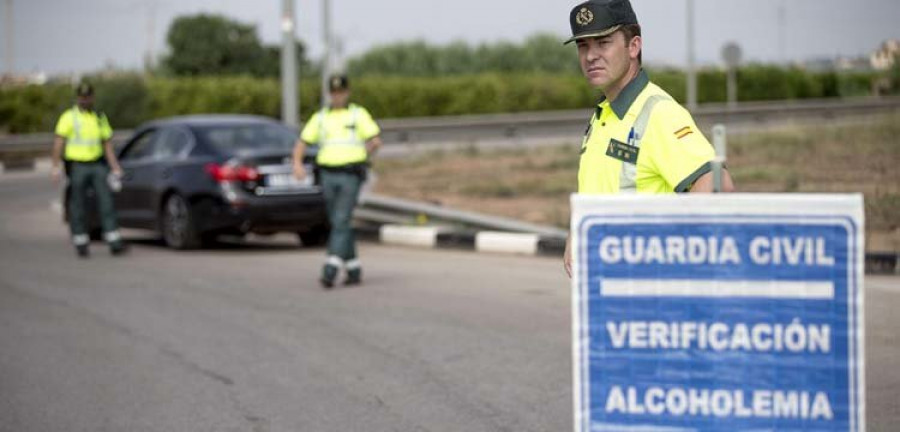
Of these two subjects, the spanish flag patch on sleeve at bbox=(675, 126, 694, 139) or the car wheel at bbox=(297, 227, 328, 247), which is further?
the car wheel at bbox=(297, 227, 328, 247)

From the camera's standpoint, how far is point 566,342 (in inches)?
361

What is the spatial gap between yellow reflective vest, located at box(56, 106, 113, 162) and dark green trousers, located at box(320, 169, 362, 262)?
4.33m

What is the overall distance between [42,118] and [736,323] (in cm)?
4947

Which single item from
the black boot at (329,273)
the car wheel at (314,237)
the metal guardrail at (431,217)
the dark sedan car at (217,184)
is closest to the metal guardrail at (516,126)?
the metal guardrail at (431,217)

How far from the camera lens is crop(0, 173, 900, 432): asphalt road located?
23.4ft

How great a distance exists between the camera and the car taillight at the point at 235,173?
631 inches

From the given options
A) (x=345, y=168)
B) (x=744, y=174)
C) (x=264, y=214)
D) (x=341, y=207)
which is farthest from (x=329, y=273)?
(x=744, y=174)

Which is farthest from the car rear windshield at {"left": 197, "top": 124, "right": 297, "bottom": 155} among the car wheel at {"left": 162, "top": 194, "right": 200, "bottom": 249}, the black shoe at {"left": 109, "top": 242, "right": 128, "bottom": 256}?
the black shoe at {"left": 109, "top": 242, "right": 128, "bottom": 256}

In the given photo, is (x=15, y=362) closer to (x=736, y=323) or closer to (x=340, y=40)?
(x=736, y=323)

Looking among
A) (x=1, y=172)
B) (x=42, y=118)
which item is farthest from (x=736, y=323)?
(x=42, y=118)

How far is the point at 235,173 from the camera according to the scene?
1605 cm

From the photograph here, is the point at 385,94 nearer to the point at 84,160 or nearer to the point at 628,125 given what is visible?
the point at 84,160

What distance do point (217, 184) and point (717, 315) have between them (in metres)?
13.0

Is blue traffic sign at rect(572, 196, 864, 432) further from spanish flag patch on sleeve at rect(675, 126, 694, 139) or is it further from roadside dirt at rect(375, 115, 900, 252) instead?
roadside dirt at rect(375, 115, 900, 252)
